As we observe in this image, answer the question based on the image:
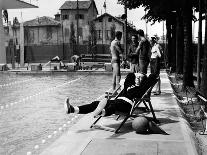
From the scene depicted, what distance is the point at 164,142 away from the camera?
6.77 m

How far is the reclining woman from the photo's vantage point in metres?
7.59

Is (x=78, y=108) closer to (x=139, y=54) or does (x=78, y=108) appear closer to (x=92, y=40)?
(x=139, y=54)

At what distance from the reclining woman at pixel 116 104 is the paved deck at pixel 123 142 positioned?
1.43ft

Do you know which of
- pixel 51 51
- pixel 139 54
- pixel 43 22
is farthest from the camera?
pixel 43 22

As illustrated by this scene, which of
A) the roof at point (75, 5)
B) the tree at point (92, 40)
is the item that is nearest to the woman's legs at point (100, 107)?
the tree at point (92, 40)

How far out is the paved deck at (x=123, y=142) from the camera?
6262 mm

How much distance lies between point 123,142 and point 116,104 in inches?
43.0

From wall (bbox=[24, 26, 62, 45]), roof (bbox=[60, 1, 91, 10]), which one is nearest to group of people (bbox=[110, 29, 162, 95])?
roof (bbox=[60, 1, 91, 10])

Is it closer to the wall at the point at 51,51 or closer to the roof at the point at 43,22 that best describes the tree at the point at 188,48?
the wall at the point at 51,51

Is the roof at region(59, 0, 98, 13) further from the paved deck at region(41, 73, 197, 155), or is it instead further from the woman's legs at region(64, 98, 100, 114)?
the woman's legs at region(64, 98, 100, 114)

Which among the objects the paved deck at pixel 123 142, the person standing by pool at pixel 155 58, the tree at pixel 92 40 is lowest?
the paved deck at pixel 123 142

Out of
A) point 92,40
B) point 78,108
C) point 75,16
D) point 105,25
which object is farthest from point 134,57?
point 75,16

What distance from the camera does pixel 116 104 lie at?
7.70m

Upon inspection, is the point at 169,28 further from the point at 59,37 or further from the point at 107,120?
the point at 59,37
